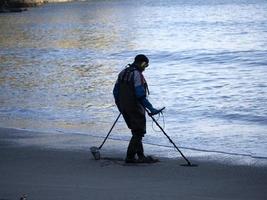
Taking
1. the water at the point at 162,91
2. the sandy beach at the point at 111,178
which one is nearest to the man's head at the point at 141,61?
the sandy beach at the point at 111,178

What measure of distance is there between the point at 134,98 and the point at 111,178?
1398 millimetres

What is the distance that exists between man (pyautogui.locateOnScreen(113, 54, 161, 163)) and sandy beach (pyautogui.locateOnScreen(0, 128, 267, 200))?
0.45 meters

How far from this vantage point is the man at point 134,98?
32.5 feet

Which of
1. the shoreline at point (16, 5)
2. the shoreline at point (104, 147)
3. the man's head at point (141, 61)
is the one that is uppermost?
the man's head at point (141, 61)

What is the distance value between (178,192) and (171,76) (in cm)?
2190

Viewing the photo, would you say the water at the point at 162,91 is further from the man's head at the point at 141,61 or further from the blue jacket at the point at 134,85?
the man's head at the point at 141,61

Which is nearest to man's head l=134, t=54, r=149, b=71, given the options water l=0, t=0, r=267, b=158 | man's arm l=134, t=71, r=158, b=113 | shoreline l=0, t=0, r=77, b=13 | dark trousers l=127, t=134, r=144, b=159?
man's arm l=134, t=71, r=158, b=113

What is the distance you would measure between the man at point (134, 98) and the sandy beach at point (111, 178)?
17.7 inches

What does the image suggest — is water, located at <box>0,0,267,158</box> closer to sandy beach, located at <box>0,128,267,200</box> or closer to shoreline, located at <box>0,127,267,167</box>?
shoreline, located at <box>0,127,267,167</box>

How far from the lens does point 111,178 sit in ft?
30.6

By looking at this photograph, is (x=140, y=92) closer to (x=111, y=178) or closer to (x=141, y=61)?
(x=141, y=61)

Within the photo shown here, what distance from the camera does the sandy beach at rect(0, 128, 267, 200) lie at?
8083 millimetres

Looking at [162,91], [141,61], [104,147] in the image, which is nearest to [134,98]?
[141,61]

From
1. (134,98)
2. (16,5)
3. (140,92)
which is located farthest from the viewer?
(16,5)
